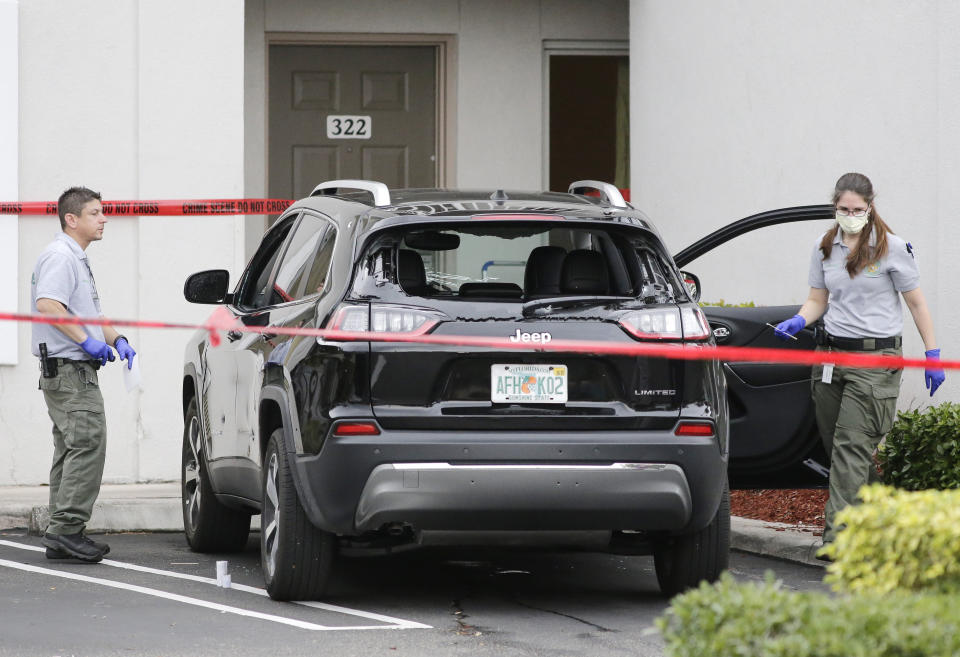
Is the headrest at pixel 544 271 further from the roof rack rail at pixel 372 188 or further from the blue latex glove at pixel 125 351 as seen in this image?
the blue latex glove at pixel 125 351

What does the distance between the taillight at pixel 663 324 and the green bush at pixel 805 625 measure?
269 centimetres

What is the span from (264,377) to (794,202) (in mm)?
4810

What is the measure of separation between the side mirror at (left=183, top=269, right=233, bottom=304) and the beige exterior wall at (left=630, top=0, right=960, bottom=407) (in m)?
3.85

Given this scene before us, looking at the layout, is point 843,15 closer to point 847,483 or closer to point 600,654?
point 847,483

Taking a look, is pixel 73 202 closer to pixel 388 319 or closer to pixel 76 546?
pixel 76 546

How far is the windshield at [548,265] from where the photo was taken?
655 centimetres

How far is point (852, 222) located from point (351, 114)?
6691 millimetres

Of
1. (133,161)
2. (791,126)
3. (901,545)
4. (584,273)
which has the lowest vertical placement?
(901,545)

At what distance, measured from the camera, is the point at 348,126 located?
45.2 feet

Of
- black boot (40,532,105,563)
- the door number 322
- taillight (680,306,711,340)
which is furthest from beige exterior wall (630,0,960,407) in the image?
black boot (40,532,105,563)

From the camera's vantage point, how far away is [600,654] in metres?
5.92

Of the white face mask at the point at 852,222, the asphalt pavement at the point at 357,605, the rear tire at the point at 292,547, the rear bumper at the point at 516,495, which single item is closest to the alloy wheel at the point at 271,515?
the rear tire at the point at 292,547

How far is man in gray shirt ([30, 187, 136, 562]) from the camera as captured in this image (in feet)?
27.0

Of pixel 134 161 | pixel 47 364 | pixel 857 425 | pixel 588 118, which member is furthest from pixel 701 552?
pixel 588 118
